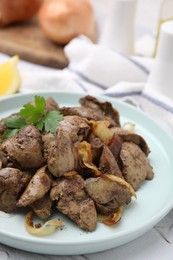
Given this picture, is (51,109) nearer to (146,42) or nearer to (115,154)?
(115,154)

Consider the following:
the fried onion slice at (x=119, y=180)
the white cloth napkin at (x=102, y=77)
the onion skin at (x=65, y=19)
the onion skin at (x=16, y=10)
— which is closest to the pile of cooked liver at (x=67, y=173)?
the fried onion slice at (x=119, y=180)

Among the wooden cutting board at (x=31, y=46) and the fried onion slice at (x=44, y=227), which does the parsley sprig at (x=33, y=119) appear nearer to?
the fried onion slice at (x=44, y=227)

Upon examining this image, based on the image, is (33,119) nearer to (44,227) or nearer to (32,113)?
(32,113)

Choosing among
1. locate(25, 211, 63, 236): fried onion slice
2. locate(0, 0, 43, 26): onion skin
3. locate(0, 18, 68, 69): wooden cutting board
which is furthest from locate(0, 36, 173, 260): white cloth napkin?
locate(25, 211, 63, 236): fried onion slice

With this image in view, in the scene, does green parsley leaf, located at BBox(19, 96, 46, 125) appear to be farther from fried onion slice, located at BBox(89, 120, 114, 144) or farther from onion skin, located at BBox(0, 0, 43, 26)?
onion skin, located at BBox(0, 0, 43, 26)

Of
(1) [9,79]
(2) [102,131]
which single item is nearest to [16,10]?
(1) [9,79]
